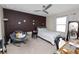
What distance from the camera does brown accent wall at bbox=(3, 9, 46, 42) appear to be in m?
3.16

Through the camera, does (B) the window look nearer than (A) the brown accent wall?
No

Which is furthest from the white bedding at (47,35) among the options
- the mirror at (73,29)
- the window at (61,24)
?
the mirror at (73,29)

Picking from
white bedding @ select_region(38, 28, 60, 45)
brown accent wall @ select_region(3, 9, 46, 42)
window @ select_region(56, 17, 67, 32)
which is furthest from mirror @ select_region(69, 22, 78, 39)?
brown accent wall @ select_region(3, 9, 46, 42)

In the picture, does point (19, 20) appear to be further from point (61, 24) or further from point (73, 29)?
point (73, 29)

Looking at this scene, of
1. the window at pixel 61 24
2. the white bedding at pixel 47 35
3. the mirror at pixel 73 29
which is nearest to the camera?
the mirror at pixel 73 29

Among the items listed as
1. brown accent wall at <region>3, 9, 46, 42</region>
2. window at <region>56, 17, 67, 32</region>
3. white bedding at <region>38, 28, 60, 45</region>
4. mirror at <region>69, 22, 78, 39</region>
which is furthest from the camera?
white bedding at <region>38, 28, 60, 45</region>

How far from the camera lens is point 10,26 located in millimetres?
3236

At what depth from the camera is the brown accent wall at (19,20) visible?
124 inches

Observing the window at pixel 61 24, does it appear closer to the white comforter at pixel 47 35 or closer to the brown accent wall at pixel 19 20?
the white comforter at pixel 47 35

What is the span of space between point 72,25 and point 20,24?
6.38 ft

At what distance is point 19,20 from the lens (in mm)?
3211

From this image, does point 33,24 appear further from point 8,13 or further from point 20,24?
point 8,13

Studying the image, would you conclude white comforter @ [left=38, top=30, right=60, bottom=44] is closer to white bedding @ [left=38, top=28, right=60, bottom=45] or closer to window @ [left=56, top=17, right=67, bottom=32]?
white bedding @ [left=38, top=28, right=60, bottom=45]
